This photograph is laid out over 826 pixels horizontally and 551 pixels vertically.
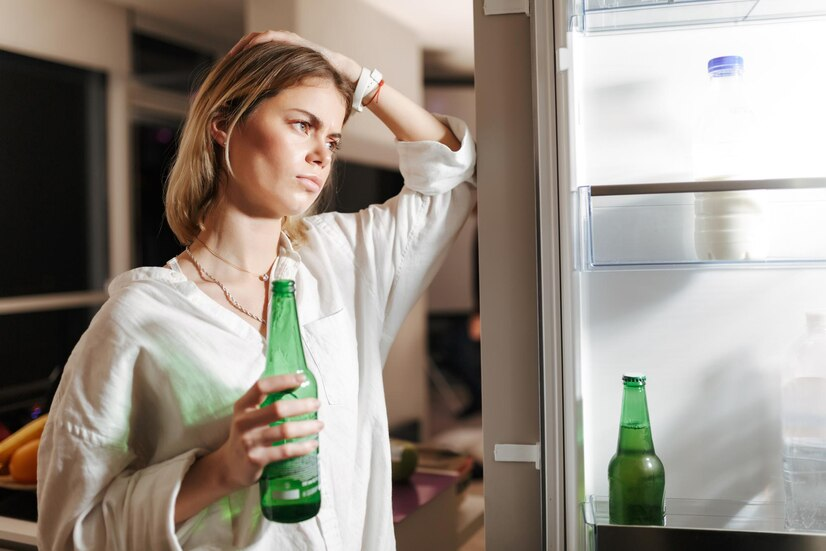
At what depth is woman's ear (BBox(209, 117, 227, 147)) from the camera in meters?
1.09

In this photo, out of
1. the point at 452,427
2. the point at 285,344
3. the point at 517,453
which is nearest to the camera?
the point at 285,344

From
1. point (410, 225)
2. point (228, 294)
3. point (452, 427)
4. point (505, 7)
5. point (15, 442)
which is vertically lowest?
point (452, 427)

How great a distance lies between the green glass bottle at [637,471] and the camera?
Result: 3.30ft

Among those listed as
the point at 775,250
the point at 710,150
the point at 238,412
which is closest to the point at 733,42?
the point at 710,150

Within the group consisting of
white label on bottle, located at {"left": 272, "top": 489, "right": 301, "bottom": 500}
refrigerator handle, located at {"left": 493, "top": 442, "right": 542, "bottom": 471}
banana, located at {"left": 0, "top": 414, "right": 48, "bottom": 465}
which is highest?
white label on bottle, located at {"left": 272, "top": 489, "right": 301, "bottom": 500}

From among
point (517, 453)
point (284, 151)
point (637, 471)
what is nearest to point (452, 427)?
point (517, 453)

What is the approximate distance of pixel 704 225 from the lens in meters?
1.02

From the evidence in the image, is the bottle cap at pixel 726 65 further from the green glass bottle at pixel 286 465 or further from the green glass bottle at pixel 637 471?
the green glass bottle at pixel 286 465

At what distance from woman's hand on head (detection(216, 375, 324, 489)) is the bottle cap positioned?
2.36 feet

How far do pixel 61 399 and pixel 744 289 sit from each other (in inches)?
39.5

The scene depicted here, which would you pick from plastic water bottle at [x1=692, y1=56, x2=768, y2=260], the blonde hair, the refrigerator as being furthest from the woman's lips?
plastic water bottle at [x1=692, y1=56, x2=768, y2=260]

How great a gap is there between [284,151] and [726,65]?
64 cm

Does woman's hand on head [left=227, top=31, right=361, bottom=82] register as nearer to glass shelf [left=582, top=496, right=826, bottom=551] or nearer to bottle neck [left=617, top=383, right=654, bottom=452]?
bottle neck [left=617, top=383, right=654, bottom=452]

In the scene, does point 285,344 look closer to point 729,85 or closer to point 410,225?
point 410,225
